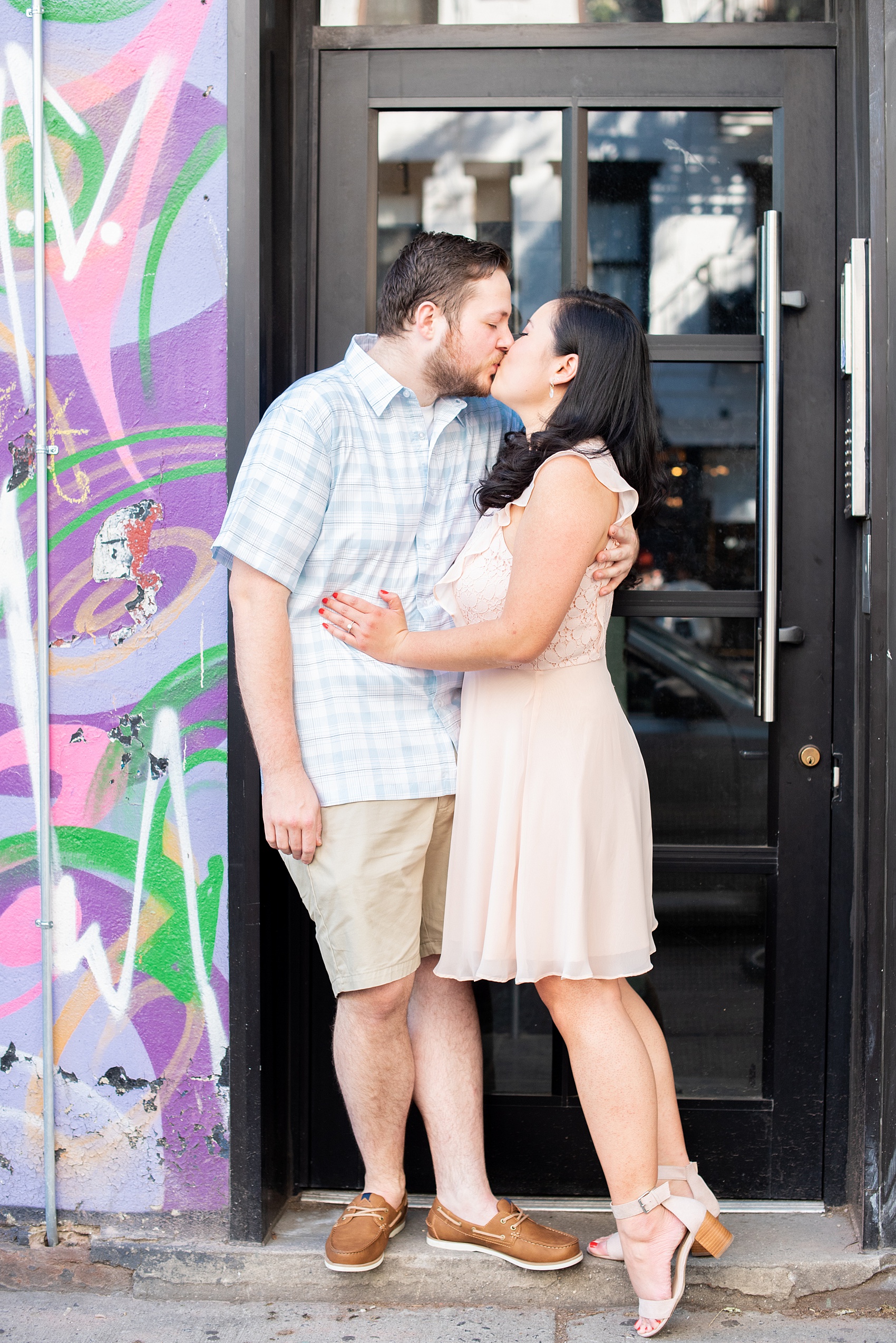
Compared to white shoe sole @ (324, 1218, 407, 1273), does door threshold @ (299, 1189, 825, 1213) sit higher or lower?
lower

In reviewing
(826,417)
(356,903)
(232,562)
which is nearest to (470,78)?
(826,417)

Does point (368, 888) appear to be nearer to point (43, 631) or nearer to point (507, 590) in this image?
point (507, 590)

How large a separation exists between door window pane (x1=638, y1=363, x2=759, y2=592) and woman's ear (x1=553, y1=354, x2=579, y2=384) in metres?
0.45

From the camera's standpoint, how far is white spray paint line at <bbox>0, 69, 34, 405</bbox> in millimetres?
2221

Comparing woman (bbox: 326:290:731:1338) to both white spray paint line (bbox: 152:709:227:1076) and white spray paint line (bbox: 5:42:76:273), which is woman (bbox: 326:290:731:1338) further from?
white spray paint line (bbox: 5:42:76:273)

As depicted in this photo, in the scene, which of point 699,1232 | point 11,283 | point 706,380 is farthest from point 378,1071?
point 11,283

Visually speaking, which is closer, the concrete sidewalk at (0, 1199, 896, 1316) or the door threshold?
the concrete sidewalk at (0, 1199, 896, 1316)

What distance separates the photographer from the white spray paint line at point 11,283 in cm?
222

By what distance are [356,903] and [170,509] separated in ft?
2.86

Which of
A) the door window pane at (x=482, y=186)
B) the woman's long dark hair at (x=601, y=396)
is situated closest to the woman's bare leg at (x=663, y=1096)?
the woman's long dark hair at (x=601, y=396)

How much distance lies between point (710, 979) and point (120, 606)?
1.52 meters

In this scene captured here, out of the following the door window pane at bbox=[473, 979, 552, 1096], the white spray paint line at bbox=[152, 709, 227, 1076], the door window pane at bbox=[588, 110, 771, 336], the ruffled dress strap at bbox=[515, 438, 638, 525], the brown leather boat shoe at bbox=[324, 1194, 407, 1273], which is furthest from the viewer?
the door window pane at bbox=[473, 979, 552, 1096]

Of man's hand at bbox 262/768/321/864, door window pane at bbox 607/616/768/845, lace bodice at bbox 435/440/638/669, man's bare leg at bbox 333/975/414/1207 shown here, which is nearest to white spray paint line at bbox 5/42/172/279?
lace bodice at bbox 435/440/638/669

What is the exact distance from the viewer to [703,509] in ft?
7.92
